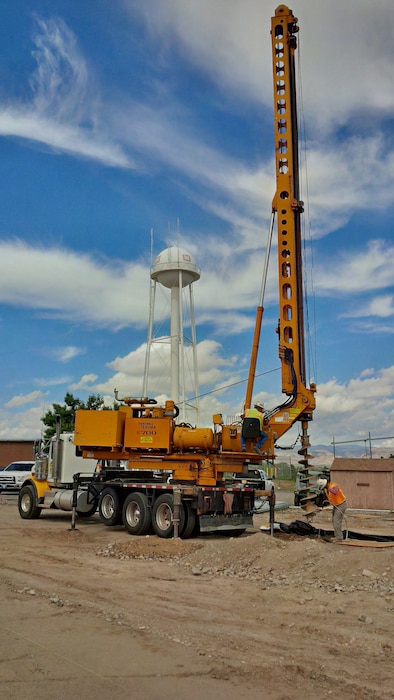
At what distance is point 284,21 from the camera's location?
19.3 meters

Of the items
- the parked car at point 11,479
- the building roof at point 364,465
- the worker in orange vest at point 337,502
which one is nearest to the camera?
the worker in orange vest at point 337,502

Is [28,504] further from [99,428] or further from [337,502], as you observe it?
[337,502]

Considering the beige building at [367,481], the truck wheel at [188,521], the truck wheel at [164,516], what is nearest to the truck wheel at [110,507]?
the truck wheel at [164,516]

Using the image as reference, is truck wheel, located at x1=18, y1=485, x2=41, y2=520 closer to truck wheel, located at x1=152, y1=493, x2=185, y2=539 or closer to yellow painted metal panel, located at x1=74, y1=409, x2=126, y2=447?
yellow painted metal panel, located at x1=74, y1=409, x2=126, y2=447

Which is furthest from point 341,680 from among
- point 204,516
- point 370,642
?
point 204,516

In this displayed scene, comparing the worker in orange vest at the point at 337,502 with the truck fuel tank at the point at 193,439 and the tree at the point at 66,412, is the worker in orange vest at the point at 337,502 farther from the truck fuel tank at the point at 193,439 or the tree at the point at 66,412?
the tree at the point at 66,412

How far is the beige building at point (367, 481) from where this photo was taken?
2678 centimetres

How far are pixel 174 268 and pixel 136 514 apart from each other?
93.3 ft

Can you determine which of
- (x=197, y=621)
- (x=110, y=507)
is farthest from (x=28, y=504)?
(x=197, y=621)

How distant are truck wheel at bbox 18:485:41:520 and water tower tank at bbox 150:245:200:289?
2466 cm

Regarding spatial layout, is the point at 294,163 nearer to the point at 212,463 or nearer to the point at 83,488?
the point at 212,463

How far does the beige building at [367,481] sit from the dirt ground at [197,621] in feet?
46.6

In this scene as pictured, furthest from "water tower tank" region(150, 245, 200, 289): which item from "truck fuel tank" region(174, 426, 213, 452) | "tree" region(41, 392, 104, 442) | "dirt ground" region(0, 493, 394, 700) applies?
"dirt ground" region(0, 493, 394, 700)

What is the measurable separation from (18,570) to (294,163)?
13.2m
